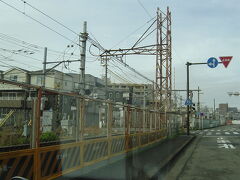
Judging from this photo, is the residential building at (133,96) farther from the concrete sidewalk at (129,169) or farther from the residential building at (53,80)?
the concrete sidewalk at (129,169)

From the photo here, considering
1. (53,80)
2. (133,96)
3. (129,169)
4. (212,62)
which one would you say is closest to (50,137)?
(129,169)

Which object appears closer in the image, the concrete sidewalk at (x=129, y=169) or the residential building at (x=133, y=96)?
the concrete sidewalk at (x=129, y=169)

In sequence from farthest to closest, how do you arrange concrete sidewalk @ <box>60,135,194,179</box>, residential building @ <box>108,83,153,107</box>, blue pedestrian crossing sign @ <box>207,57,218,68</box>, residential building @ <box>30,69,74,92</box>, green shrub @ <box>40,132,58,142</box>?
residential building @ <box>30,69,74,92</box>, residential building @ <box>108,83,153,107</box>, blue pedestrian crossing sign @ <box>207,57,218,68</box>, concrete sidewalk @ <box>60,135,194,179</box>, green shrub @ <box>40,132,58,142</box>

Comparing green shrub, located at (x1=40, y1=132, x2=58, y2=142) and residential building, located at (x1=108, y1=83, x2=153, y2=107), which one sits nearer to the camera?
green shrub, located at (x1=40, y1=132, x2=58, y2=142)

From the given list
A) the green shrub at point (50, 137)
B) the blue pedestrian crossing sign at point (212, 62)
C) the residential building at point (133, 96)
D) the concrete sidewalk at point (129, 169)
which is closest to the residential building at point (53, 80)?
the residential building at point (133, 96)

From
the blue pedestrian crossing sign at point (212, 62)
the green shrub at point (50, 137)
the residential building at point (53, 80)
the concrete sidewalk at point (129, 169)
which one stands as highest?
the residential building at point (53, 80)

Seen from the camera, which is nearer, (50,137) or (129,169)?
(50,137)

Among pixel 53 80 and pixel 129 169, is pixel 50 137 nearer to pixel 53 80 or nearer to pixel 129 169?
pixel 129 169

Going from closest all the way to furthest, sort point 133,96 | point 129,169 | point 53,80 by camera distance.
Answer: point 129,169
point 133,96
point 53,80

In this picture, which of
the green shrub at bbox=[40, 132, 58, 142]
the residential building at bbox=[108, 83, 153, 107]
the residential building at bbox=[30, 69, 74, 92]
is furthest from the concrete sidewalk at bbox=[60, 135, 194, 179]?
the residential building at bbox=[30, 69, 74, 92]

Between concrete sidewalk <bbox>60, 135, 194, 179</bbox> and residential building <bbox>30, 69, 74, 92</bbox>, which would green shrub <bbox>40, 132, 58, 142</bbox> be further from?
residential building <bbox>30, 69, 74, 92</bbox>

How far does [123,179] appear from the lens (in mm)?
6422

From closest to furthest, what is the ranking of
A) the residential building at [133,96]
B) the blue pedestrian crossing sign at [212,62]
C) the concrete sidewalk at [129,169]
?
the concrete sidewalk at [129,169]
the blue pedestrian crossing sign at [212,62]
the residential building at [133,96]

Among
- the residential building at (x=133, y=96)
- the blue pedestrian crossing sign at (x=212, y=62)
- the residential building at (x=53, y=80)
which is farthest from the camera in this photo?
the residential building at (x=53, y=80)
